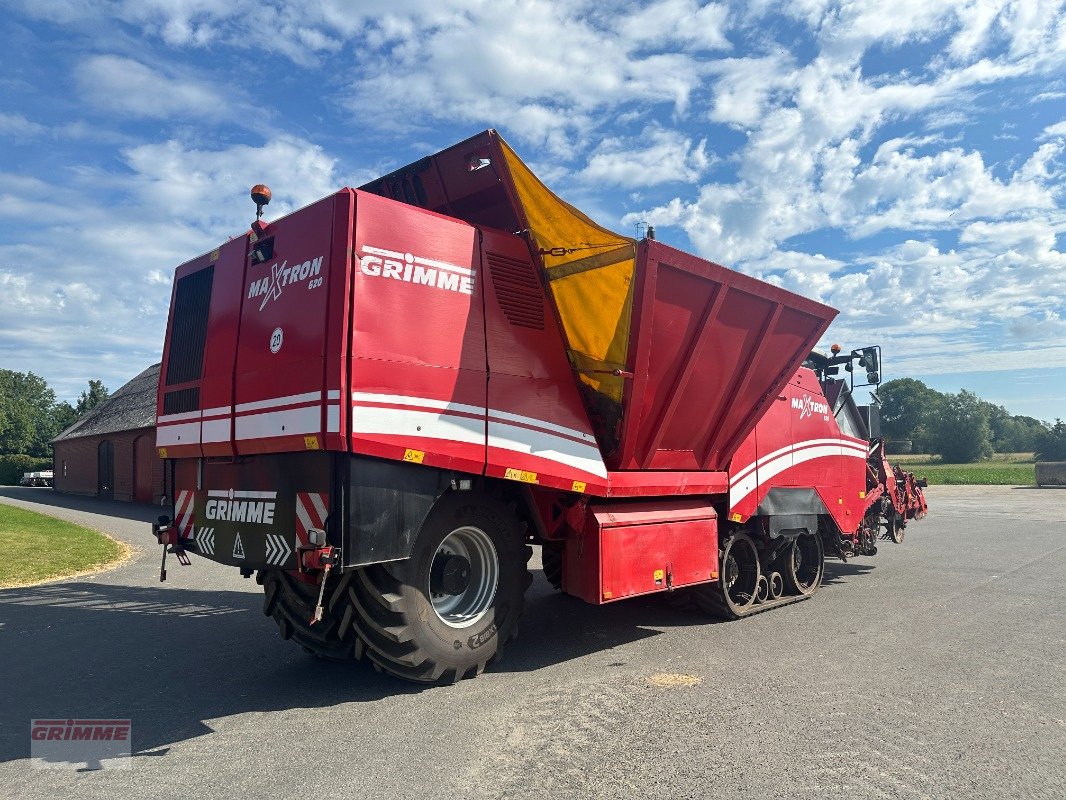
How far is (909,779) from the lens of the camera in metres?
3.58

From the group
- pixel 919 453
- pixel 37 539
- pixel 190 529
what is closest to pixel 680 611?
pixel 190 529

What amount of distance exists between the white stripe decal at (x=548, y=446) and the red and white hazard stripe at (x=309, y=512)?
3.80 ft

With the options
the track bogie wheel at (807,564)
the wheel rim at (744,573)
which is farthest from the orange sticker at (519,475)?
the track bogie wheel at (807,564)

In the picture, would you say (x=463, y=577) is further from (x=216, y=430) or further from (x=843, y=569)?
(x=843, y=569)

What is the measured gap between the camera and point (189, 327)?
6012 mm

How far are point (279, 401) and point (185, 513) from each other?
66.5 inches

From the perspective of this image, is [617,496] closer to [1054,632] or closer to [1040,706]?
[1040,706]

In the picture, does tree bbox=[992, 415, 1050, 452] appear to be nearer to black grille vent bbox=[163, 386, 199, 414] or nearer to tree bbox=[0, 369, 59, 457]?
black grille vent bbox=[163, 386, 199, 414]

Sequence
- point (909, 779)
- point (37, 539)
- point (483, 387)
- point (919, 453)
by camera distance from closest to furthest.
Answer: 1. point (909, 779)
2. point (483, 387)
3. point (37, 539)
4. point (919, 453)

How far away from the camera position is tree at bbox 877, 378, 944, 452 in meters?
85.9

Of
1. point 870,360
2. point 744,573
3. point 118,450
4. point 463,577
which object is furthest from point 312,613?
point 118,450

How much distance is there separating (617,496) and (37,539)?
12.8 meters

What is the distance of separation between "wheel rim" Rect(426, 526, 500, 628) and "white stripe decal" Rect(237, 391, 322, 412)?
1.33 meters

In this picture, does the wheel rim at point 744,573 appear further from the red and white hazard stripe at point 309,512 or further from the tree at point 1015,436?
the tree at point 1015,436
